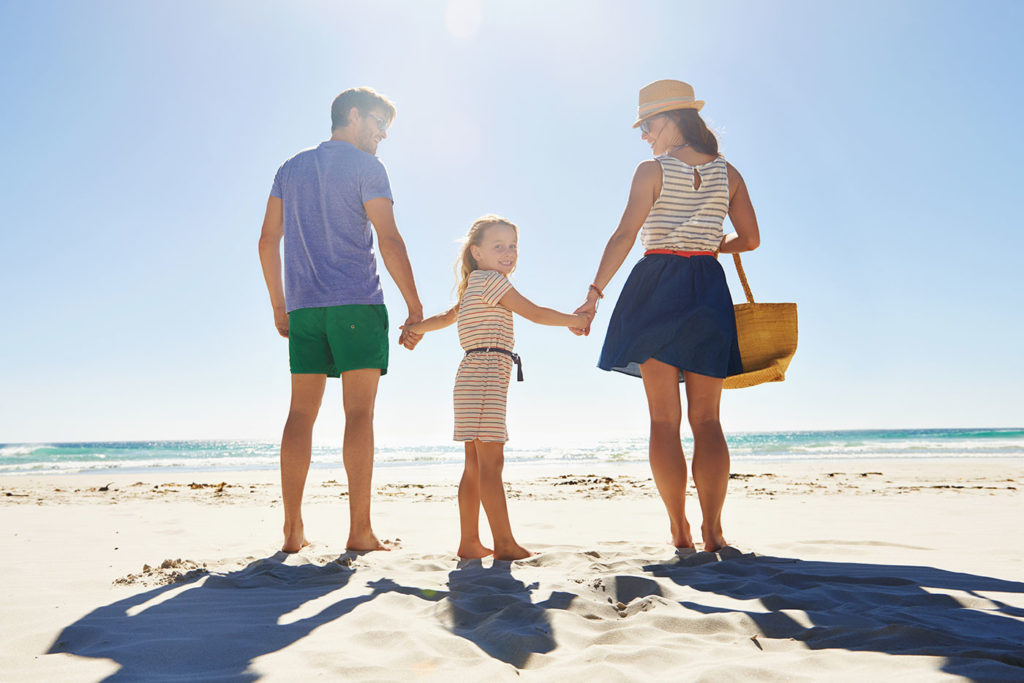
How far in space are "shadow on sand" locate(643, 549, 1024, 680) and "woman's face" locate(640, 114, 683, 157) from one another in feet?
6.75

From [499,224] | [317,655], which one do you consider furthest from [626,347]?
[317,655]

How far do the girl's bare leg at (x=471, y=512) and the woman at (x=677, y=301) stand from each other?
2.70 ft

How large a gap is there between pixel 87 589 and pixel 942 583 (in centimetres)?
340

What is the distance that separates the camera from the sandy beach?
159 cm

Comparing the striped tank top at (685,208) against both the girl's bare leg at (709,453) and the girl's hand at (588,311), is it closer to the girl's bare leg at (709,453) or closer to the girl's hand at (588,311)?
the girl's hand at (588,311)

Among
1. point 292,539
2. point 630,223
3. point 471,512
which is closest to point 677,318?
point 630,223

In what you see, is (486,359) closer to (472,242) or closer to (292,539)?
(472,242)

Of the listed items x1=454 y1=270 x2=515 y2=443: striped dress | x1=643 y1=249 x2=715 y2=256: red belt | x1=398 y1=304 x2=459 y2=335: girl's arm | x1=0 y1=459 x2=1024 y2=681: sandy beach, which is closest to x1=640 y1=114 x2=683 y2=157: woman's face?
x1=643 y1=249 x2=715 y2=256: red belt

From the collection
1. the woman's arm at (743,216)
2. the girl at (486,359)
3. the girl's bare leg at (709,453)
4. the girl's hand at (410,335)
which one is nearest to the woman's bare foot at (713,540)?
the girl's bare leg at (709,453)

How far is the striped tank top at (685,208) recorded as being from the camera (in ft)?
10.7

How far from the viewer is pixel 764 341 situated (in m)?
3.30

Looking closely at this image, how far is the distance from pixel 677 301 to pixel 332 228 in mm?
1827

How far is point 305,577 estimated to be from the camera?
8.86ft

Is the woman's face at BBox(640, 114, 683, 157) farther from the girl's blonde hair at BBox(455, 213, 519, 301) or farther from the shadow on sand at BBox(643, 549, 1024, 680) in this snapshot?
the shadow on sand at BBox(643, 549, 1024, 680)
